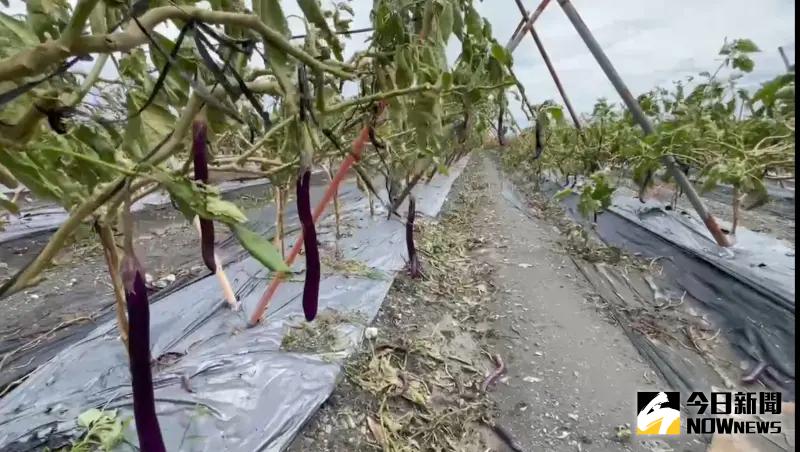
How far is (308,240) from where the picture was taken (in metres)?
0.69

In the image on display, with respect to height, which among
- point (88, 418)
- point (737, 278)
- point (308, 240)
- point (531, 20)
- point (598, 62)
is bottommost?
point (737, 278)

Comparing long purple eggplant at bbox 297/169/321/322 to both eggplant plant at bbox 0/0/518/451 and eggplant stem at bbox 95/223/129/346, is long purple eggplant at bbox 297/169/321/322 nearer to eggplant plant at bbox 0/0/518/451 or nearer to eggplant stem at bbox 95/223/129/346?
eggplant plant at bbox 0/0/518/451

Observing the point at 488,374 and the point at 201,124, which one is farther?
the point at 488,374

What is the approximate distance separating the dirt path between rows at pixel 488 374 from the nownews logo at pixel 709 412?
60 millimetres

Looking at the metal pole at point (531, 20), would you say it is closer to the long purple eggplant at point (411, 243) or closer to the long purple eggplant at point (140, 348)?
the long purple eggplant at point (411, 243)

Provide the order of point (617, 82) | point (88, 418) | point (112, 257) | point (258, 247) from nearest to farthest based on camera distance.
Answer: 1. point (258, 247)
2. point (112, 257)
3. point (88, 418)
4. point (617, 82)

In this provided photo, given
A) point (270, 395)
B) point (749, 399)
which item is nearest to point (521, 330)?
point (749, 399)

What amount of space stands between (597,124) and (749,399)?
12.9 feet

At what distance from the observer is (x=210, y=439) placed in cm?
139

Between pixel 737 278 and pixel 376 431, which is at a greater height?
pixel 737 278

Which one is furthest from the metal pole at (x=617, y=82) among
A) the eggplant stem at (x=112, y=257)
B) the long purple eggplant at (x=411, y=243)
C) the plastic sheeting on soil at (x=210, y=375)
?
the eggplant stem at (x=112, y=257)

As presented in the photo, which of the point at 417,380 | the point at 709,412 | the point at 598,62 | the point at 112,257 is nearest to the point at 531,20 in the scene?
the point at 598,62

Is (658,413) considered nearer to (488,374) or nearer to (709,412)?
(709,412)

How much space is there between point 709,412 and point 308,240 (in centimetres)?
192
